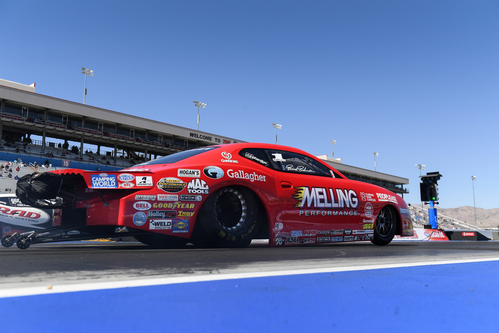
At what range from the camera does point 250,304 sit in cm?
152

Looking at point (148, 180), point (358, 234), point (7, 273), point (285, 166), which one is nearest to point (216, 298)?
point (7, 273)

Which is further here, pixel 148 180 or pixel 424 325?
pixel 148 180

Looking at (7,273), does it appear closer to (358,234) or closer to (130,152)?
(358,234)

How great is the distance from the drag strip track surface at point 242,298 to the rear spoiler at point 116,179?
1476 mm

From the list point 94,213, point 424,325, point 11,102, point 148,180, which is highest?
point 11,102

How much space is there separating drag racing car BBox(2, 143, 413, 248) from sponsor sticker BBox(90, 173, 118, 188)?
10 mm

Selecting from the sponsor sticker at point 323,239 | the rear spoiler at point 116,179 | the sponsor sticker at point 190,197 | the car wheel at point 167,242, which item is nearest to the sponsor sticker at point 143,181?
the rear spoiler at point 116,179

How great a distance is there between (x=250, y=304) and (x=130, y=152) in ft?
131

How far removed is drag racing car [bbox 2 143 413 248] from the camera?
4.00 m

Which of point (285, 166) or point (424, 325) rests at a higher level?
point (285, 166)

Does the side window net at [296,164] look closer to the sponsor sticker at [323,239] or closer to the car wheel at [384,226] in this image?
the sponsor sticker at [323,239]

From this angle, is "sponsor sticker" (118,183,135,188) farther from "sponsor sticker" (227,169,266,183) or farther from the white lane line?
the white lane line

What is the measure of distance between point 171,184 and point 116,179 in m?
0.60

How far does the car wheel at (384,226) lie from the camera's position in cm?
638
